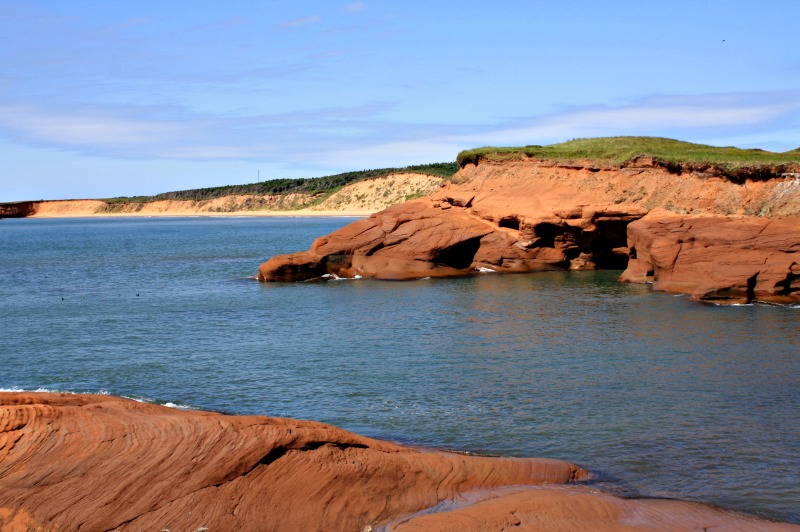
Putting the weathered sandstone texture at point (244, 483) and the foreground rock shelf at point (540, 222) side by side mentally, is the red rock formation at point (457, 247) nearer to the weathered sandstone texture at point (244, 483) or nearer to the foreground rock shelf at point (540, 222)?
the foreground rock shelf at point (540, 222)

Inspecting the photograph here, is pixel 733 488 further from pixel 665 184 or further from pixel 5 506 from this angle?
pixel 665 184

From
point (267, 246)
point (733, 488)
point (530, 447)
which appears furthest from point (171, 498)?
point (267, 246)

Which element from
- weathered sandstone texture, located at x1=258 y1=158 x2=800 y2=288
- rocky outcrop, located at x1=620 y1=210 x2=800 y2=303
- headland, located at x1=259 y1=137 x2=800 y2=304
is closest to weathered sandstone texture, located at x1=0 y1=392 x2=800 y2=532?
rocky outcrop, located at x1=620 y1=210 x2=800 y2=303

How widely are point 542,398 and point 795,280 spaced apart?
17915 millimetres

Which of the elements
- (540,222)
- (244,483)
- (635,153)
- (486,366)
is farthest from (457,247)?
(244,483)

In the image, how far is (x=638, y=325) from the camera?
2644cm

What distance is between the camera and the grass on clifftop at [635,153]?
40.2m

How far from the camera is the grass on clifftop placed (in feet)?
132

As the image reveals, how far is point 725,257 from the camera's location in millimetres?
32250

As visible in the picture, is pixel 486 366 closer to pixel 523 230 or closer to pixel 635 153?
pixel 523 230

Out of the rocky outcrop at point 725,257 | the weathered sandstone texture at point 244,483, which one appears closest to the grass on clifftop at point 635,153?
the rocky outcrop at point 725,257

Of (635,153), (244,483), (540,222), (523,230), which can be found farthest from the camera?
(635,153)

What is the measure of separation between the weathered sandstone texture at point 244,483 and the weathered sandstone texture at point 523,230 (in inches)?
1203

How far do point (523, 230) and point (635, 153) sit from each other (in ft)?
24.9
